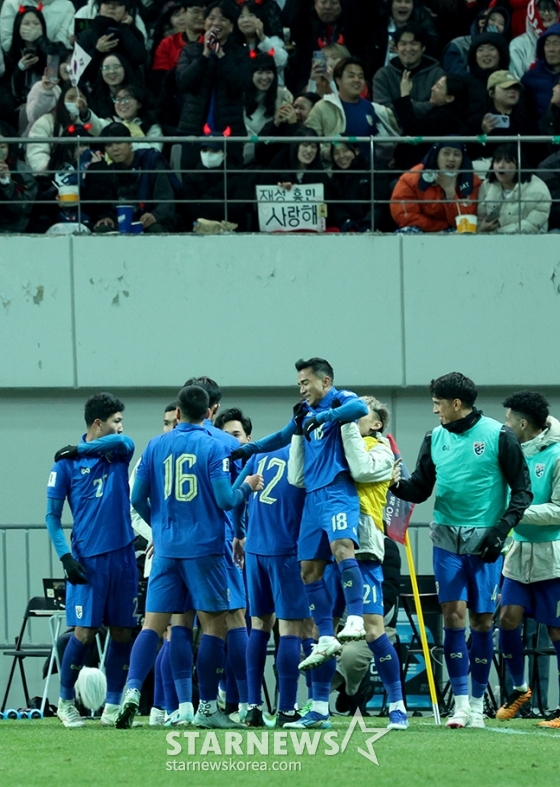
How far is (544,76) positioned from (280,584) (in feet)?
26.1

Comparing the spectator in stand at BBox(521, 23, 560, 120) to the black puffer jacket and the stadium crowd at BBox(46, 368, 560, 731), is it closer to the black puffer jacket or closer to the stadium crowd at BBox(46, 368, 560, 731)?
the black puffer jacket

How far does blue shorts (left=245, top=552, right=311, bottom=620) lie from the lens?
8.45 meters

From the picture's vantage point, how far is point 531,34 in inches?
597

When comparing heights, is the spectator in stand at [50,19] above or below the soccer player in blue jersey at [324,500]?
above

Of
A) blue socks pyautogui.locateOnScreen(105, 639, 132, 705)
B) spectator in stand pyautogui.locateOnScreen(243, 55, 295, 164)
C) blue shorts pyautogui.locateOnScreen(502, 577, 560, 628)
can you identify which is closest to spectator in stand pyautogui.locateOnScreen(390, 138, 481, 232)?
spectator in stand pyautogui.locateOnScreen(243, 55, 295, 164)

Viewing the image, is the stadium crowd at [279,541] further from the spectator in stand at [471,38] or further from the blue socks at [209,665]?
the spectator in stand at [471,38]

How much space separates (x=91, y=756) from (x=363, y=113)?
8.98 metres

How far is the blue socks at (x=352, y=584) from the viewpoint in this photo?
25.7ft

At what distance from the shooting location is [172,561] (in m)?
8.27

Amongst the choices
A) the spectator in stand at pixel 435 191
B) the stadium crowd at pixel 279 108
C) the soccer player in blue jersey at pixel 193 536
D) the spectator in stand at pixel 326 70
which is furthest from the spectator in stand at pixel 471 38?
the soccer player in blue jersey at pixel 193 536

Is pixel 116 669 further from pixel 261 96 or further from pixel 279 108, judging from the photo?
pixel 261 96

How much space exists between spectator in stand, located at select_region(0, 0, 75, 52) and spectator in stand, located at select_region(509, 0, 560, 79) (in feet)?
16.5

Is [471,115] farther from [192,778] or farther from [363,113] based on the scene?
[192,778]

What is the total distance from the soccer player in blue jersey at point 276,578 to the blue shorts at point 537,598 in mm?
1696
